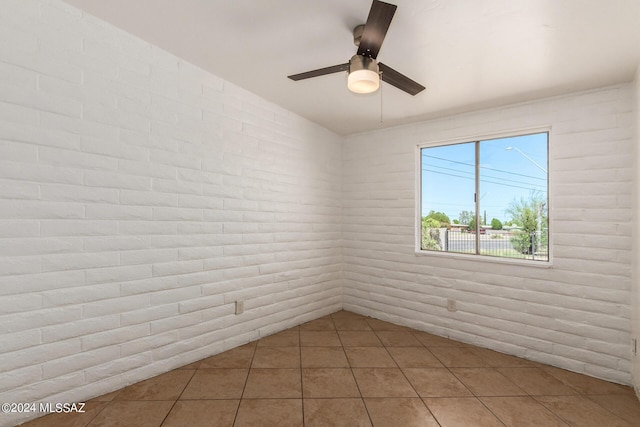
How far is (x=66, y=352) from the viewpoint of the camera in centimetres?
184

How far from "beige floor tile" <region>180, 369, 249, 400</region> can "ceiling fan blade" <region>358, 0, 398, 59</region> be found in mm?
2309

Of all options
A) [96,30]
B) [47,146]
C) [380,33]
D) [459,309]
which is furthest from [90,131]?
[459,309]

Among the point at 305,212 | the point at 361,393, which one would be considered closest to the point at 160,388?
the point at 361,393

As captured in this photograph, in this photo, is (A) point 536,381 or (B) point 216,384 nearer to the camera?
(B) point 216,384

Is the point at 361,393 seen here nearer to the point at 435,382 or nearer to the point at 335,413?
the point at 335,413

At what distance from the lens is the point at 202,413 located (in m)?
1.90

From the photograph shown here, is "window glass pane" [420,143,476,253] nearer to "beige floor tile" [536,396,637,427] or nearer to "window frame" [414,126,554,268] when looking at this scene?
"window frame" [414,126,554,268]

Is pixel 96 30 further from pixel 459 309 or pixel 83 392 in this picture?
pixel 459 309

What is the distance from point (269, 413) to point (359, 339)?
4.61 ft

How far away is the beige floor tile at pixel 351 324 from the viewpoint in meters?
3.43

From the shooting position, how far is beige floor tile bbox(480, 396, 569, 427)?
1898 millimetres

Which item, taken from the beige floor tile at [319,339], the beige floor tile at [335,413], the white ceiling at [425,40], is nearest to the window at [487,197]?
the white ceiling at [425,40]

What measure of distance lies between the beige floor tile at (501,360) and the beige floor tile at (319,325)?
146 centimetres

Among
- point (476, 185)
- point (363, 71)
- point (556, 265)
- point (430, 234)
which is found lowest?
point (556, 265)
